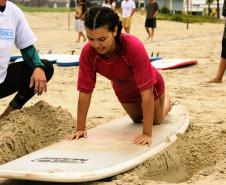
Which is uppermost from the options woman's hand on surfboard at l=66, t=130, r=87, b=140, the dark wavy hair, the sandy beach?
the dark wavy hair

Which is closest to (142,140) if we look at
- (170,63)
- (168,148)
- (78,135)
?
(168,148)

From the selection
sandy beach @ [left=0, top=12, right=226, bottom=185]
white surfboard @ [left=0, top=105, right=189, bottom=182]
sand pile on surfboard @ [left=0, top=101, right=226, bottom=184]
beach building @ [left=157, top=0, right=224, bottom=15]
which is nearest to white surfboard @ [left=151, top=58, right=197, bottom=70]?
sandy beach @ [left=0, top=12, right=226, bottom=185]

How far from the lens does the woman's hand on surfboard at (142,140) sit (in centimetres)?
368

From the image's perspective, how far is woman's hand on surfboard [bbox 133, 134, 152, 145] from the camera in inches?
145

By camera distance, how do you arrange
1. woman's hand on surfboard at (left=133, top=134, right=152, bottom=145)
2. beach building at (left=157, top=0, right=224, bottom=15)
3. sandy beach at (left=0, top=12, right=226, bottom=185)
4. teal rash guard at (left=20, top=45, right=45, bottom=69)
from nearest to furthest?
sandy beach at (left=0, top=12, right=226, bottom=185) < woman's hand on surfboard at (left=133, top=134, right=152, bottom=145) < teal rash guard at (left=20, top=45, right=45, bottom=69) < beach building at (left=157, top=0, right=224, bottom=15)

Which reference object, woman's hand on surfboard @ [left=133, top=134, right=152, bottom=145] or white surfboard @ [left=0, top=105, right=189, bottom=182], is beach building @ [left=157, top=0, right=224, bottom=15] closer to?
white surfboard @ [left=0, top=105, right=189, bottom=182]

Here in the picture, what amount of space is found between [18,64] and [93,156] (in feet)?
5.12

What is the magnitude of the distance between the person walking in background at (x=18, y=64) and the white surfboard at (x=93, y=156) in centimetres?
70

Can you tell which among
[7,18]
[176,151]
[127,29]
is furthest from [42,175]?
[127,29]

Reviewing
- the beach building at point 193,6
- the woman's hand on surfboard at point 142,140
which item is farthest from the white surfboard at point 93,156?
the beach building at point 193,6

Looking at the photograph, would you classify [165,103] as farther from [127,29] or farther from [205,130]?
[127,29]

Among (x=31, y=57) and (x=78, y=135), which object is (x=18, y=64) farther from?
(x=78, y=135)

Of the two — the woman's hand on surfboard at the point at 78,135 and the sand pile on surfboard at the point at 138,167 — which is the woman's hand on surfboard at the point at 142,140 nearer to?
the sand pile on surfboard at the point at 138,167

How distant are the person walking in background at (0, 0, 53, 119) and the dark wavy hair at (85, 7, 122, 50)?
101cm
